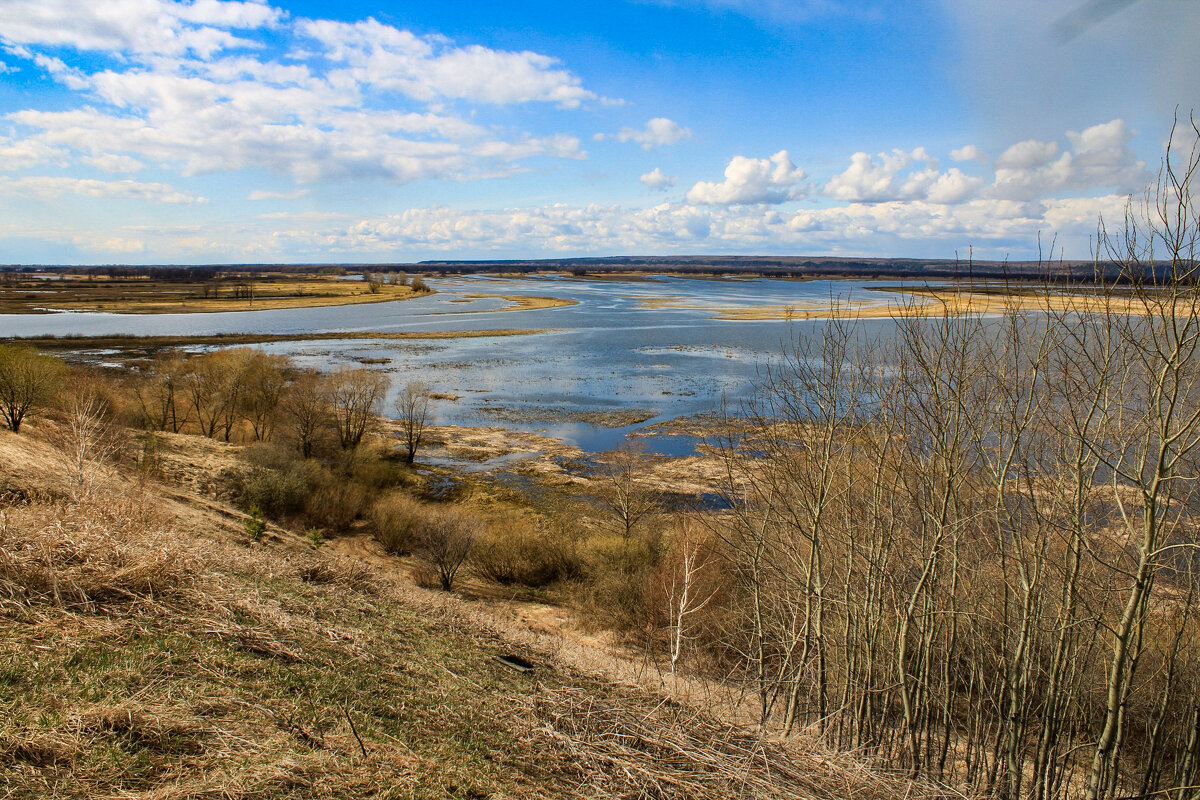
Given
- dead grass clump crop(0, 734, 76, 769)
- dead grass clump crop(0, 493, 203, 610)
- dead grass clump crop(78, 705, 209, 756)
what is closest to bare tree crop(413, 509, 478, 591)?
A: dead grass clump crop(0, 493, 203, 610)

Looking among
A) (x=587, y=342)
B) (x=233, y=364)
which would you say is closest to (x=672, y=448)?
(x=233, y=364)

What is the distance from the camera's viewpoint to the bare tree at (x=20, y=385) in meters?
23.0

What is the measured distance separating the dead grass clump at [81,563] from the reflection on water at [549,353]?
12.1 meters

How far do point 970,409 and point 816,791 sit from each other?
5.32m

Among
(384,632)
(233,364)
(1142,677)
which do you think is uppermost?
(233,364)

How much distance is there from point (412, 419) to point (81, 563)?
2361 cm

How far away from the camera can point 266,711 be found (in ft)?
19.2

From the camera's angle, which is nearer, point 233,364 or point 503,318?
point 233,364

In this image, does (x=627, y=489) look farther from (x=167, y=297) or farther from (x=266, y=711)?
(x=167, y=297)

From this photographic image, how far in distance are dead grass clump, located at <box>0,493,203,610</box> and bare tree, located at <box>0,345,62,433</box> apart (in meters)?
19.6

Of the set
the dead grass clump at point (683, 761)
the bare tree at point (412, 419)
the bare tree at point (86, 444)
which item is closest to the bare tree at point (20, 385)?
the bare tree at point (86, 444)

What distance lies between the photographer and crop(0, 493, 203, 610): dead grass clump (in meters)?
6.63

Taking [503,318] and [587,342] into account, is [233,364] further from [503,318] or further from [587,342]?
[503,318]

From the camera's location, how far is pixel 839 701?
31.0 ft
